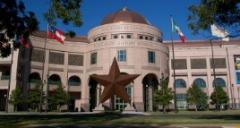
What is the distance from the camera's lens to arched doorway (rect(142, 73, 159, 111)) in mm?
68438

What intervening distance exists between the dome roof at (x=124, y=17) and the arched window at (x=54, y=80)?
17.3m

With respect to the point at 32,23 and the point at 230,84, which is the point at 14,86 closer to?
the point at 32,23

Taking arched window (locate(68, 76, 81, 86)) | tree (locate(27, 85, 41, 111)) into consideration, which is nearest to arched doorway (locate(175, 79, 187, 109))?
arched window (locate(68, 76, 81, 86))

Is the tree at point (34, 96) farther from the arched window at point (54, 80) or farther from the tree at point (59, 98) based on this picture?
the arched window at point (54, 80)

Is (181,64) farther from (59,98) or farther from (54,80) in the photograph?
(59,98)

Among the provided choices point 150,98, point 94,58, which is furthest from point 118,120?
point 94,58

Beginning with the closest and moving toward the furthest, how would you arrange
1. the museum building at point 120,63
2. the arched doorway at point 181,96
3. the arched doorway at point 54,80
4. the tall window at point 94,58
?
the museum building at point 120,63
the tall window at point 94,58
the arched doorway at point 54,80
the arched doorway at point 181,96

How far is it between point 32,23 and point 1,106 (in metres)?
47.7

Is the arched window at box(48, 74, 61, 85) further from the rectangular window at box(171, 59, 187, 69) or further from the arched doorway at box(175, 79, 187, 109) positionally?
the rectangular window at box(171, 59, 187, 69)

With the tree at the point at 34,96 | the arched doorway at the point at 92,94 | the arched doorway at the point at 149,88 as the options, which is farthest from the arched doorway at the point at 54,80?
the arched doorway at the point at 149,88

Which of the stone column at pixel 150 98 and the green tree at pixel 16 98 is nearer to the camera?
the green tree at pixel 16 98

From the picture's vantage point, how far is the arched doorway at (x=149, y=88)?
68.4m

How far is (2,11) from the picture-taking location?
20875 millimetres

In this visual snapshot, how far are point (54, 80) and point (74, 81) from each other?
179 inches
